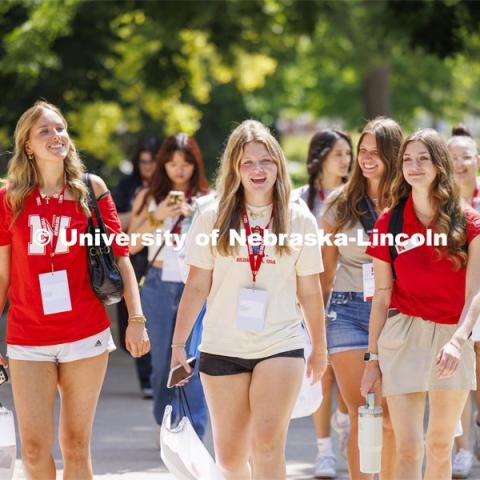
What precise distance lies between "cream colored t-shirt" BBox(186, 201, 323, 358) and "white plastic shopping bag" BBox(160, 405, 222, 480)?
0.40 metres

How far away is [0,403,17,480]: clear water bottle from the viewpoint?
18.6 feet

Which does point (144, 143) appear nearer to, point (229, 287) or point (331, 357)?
point (331, 357)

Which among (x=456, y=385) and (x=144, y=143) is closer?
(x=456, y=385)

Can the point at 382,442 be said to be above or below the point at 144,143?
below

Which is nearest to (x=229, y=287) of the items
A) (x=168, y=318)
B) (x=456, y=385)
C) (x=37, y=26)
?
(x=456, y=385)

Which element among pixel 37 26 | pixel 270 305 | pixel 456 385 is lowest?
pixel 456 385

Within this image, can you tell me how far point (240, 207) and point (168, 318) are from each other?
257 centimetres

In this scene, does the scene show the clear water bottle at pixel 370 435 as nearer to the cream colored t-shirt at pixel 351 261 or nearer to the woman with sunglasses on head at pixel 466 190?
the cream colored t-shirt at pixel 351 261

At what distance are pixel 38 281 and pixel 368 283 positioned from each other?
206 centimetres

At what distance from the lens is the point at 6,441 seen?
18.6 feet

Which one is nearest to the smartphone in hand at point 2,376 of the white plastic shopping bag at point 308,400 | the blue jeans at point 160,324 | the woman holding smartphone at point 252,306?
the woman holding smartphone at point 252,306

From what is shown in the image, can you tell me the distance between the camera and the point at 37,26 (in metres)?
13.4

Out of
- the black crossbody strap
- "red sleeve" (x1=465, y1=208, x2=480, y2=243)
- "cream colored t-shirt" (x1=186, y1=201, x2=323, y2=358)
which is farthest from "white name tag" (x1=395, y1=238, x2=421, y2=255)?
the black crossbody strap

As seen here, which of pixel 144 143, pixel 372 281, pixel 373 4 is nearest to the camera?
pixel 372 281
